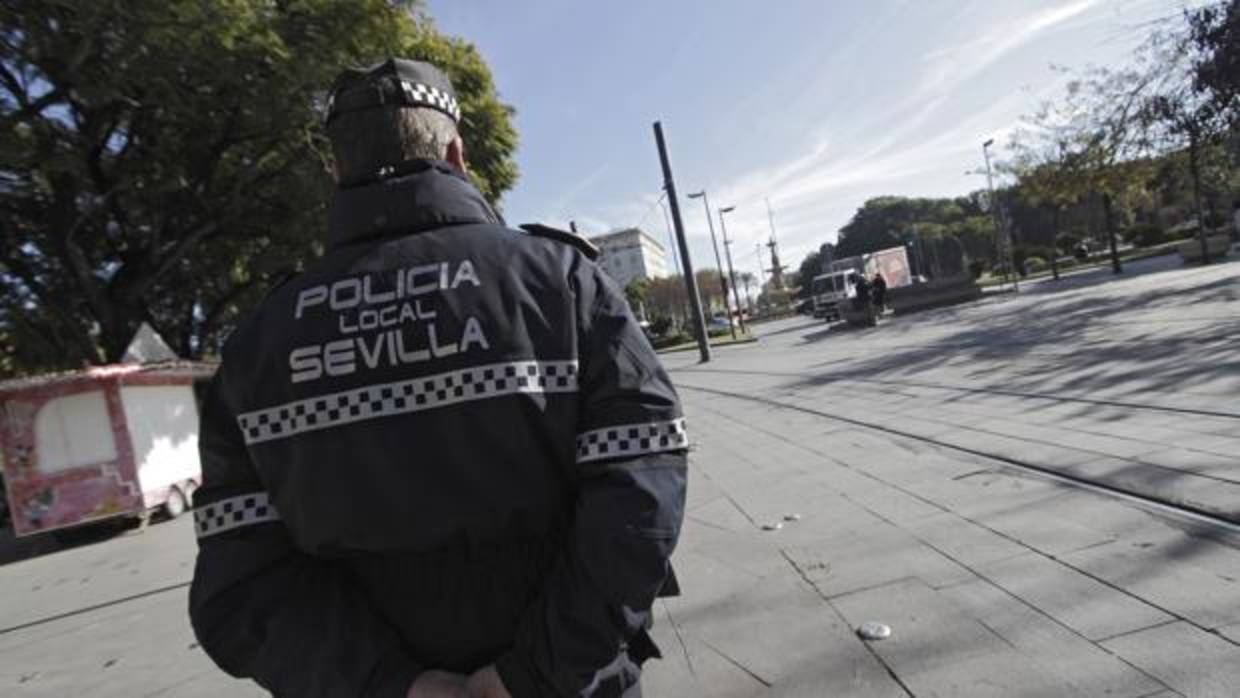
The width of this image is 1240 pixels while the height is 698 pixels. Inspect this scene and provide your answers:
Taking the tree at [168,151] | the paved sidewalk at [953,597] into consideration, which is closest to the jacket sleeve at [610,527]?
the paved sidewalk at [953,597]

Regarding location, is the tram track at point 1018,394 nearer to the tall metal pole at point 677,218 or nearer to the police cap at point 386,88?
the police cap at point 386,88

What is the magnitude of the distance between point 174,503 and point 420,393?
1305cm

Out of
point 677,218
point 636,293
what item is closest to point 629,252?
point 636,293

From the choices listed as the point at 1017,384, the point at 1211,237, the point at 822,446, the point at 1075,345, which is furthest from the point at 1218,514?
the point at 1211,237

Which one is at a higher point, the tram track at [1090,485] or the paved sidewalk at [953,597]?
the paved sidewalk at [953,597]

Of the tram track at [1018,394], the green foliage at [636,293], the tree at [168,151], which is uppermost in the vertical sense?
the tree at [168,151]

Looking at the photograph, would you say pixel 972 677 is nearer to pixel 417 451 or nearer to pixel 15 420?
pixel 417 451

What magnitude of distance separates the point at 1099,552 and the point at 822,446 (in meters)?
3.68

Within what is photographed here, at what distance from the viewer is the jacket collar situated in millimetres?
1596

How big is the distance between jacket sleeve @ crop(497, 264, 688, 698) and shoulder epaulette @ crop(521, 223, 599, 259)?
17cm

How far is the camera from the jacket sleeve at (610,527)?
4.44 feet

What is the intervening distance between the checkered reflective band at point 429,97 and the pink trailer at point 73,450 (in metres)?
10.7

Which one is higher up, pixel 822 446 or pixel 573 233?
pixel 573 233

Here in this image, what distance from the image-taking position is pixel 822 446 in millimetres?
7254
